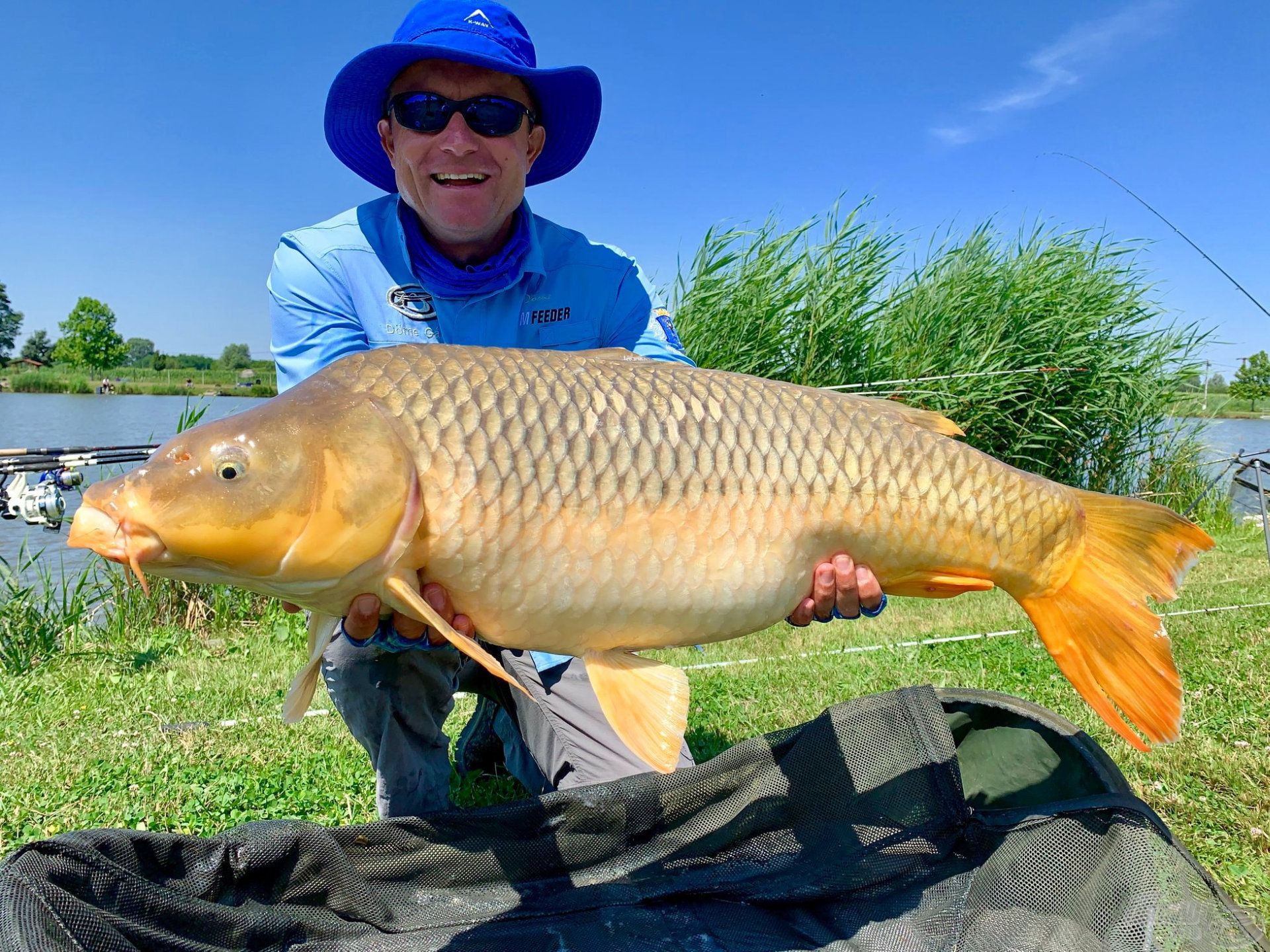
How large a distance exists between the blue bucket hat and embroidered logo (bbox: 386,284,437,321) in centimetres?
40

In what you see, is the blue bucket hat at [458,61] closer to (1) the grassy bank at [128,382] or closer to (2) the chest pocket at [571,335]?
(2) the chest pocket at [571,335]

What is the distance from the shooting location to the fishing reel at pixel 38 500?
10.3ft

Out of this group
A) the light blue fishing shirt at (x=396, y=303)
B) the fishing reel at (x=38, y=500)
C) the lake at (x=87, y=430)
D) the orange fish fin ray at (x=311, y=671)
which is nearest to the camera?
the orange fish fin ray at (x=311, y=671)

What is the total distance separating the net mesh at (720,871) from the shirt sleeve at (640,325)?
2.79 feet

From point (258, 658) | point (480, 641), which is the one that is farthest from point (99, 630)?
point (480, 641)

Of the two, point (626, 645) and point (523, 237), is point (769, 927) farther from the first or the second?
point (523, 237)

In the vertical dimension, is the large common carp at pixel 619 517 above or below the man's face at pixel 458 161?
below

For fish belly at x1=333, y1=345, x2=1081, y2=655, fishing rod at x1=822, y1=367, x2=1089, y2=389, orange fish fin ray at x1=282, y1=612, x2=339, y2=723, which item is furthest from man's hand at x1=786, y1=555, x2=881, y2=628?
fishing rod at x1=822, y1=367, x2=1089, y2=389

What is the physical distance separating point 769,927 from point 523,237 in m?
1.40

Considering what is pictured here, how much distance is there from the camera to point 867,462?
1.40 m

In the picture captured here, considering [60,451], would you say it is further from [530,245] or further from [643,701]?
[643,701]

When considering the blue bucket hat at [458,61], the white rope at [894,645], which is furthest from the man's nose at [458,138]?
the white rope at [894,645]

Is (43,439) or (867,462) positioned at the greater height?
(867,462)

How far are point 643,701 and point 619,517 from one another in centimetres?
27
